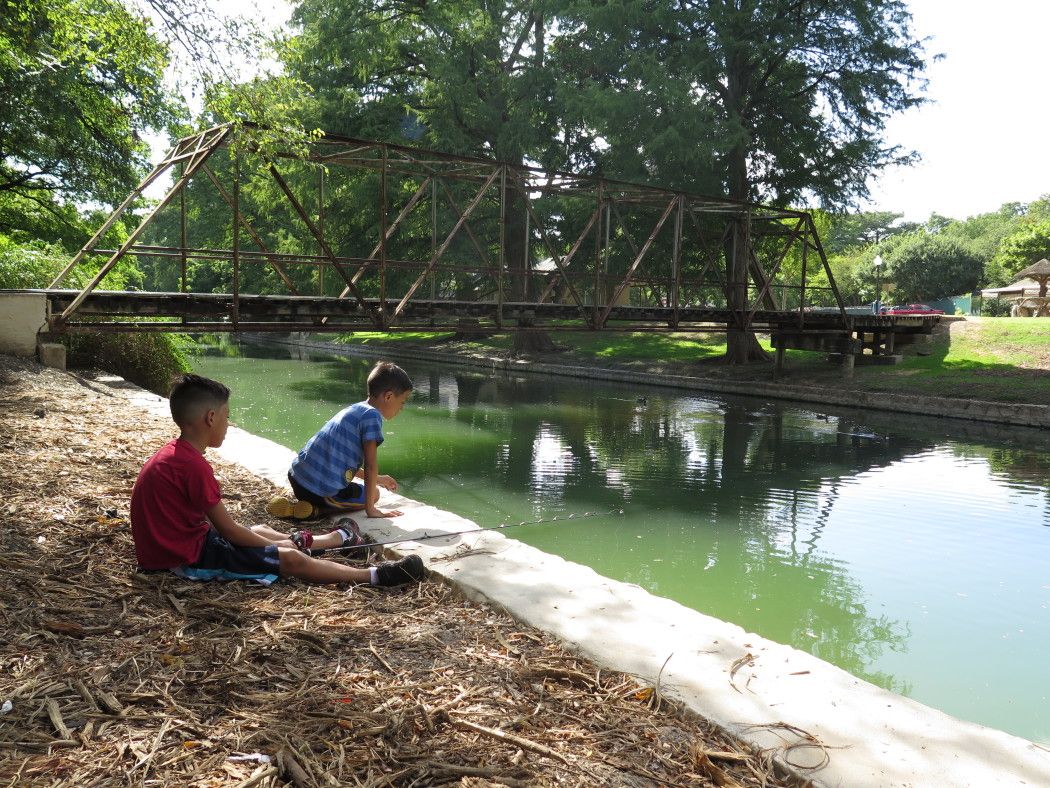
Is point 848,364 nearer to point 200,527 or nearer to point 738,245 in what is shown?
point 738,245

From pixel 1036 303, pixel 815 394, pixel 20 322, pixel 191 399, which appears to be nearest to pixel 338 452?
pixel 191 399

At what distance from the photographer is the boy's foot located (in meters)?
5.42

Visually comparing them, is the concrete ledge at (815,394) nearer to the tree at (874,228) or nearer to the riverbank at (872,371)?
the riverbank at (872,371)

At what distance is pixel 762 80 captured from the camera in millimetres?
23531

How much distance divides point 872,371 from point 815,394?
266 centimetres

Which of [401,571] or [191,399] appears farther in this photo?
[401,571]

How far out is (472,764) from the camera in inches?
96.5

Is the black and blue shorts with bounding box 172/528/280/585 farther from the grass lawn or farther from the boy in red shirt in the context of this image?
the grass lawn

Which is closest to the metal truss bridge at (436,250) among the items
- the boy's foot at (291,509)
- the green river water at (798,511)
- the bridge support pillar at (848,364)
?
the bridge support pillar at (848,364)

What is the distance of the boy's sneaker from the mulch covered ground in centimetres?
6

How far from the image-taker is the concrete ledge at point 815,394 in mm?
16891

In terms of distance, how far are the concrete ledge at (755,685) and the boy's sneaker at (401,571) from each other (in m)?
0.15

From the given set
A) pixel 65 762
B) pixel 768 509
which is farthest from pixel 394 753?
pixel 768 509

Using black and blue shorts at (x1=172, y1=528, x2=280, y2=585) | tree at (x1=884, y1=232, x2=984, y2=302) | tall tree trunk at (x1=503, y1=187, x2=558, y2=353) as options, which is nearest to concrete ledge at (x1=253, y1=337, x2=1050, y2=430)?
tall tree trunk at (x1=503, y1=187, x2=558, y2=353)
